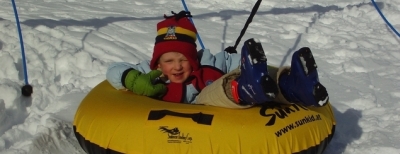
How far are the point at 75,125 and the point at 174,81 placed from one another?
64cm

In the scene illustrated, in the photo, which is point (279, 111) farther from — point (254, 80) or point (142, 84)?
point (142, 84)

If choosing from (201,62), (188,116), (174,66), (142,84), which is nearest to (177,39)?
(174,66)

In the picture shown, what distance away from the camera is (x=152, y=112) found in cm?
264

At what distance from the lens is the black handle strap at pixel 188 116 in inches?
101

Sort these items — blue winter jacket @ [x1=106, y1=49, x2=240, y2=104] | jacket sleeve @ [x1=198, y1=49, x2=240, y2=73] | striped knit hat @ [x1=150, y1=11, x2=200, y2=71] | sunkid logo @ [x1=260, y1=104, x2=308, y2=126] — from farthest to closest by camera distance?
1. jacket sleeve @ [x1=198, y1=49, x2=240, y2=73]
2. striped knit hat @ [x1=150, y1=11, x2=200, y2=71]
3. blue winter jacket @ [x1=106, y1=49, x2=240, y2=104]
4. sunkid logo @ [x1=260, y1=104, x2=308, y2=126]

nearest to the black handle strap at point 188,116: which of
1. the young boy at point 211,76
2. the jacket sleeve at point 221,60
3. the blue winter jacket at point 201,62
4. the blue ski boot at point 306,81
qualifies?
the young boy at point 211,76

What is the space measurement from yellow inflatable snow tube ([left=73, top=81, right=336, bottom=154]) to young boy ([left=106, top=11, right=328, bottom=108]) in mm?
98

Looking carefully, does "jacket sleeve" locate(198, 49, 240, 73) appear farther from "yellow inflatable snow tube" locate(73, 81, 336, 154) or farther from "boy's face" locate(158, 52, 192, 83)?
"yellow inflatable snow tube" locate(73, 81, 336, 154)

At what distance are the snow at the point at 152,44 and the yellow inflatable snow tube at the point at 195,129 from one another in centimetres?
45

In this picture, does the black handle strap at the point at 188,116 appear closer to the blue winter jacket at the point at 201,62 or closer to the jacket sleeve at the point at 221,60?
the blue winter jacket at the point at 201,62

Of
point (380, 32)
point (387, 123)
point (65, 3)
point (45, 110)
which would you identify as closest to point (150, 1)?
point (65, 3)

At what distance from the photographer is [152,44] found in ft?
16.3

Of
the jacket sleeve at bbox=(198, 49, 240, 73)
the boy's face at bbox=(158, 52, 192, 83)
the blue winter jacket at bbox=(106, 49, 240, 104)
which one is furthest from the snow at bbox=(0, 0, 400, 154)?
the jacket sleeve at bbox=(198, 49, 240, 73)

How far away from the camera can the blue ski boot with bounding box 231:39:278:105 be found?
2.48m
